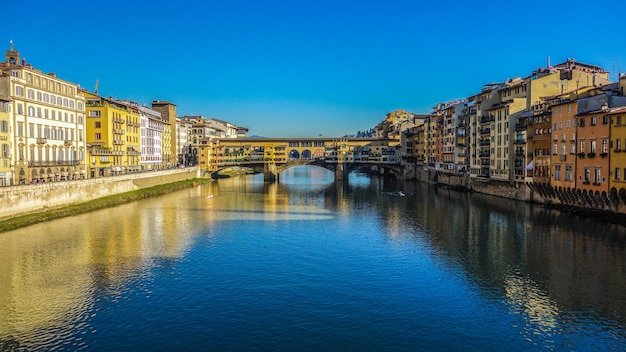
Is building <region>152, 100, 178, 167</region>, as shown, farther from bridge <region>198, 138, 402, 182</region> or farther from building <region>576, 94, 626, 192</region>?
building <region>576, 94, 626, 192</region>

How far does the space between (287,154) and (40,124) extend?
65009mm

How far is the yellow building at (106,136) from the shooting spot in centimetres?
7112

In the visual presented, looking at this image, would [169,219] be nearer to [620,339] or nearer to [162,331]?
[162,331]

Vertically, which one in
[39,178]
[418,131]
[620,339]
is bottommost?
[620,339]

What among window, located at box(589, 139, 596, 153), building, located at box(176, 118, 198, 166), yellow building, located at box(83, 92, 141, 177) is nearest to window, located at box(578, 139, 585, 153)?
window, located at box(589, 139, 596, 153)

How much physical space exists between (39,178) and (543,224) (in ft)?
159

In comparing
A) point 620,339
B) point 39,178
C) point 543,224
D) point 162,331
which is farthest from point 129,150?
point 620,339

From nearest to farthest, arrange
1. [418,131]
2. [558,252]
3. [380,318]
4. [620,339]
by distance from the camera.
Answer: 1. [620,339]
2. [380,318]
3. [558,252]
4. [418,131]

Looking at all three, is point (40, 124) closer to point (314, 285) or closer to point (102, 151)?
point (102, 151)

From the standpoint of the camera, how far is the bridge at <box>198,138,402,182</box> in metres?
111

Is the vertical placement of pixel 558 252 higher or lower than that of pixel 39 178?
lower

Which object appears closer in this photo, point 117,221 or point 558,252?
point 558,252

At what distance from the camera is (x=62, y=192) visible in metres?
50.2

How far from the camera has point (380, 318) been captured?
70.2 feet
